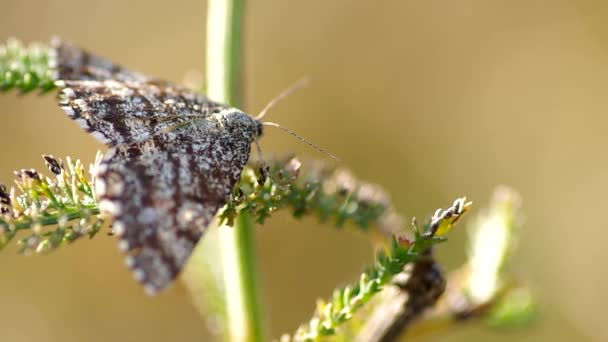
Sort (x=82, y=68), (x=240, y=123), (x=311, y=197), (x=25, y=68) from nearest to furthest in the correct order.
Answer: (x=311, y=197) → (x=25, y=68) → (x=240, y=123) → (x=82, y=68)

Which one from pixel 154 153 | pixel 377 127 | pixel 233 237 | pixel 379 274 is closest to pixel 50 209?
pixel 154 153

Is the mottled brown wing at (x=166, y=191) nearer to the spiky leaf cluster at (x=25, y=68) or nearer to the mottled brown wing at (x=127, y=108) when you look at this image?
the mottled brown wing at (x=127, y=108)


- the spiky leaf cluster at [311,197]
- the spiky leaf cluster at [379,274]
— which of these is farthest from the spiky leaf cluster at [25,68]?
the spiky leaf cluster at [379,274]

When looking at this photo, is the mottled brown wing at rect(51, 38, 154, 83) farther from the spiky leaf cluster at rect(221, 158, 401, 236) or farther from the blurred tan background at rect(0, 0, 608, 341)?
the blurred tan background at rect(0, 0, 608, 341)

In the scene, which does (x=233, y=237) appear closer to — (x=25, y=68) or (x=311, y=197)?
(x=311, y=197)

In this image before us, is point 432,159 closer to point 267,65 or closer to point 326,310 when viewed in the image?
point 267,65

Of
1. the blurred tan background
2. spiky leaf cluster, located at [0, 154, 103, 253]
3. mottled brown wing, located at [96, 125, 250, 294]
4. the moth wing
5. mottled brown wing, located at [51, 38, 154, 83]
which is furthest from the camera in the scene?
the blurred tan background

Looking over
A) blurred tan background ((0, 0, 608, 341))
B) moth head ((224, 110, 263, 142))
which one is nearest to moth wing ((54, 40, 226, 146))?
moth head ((224, 110, 263, 142))
